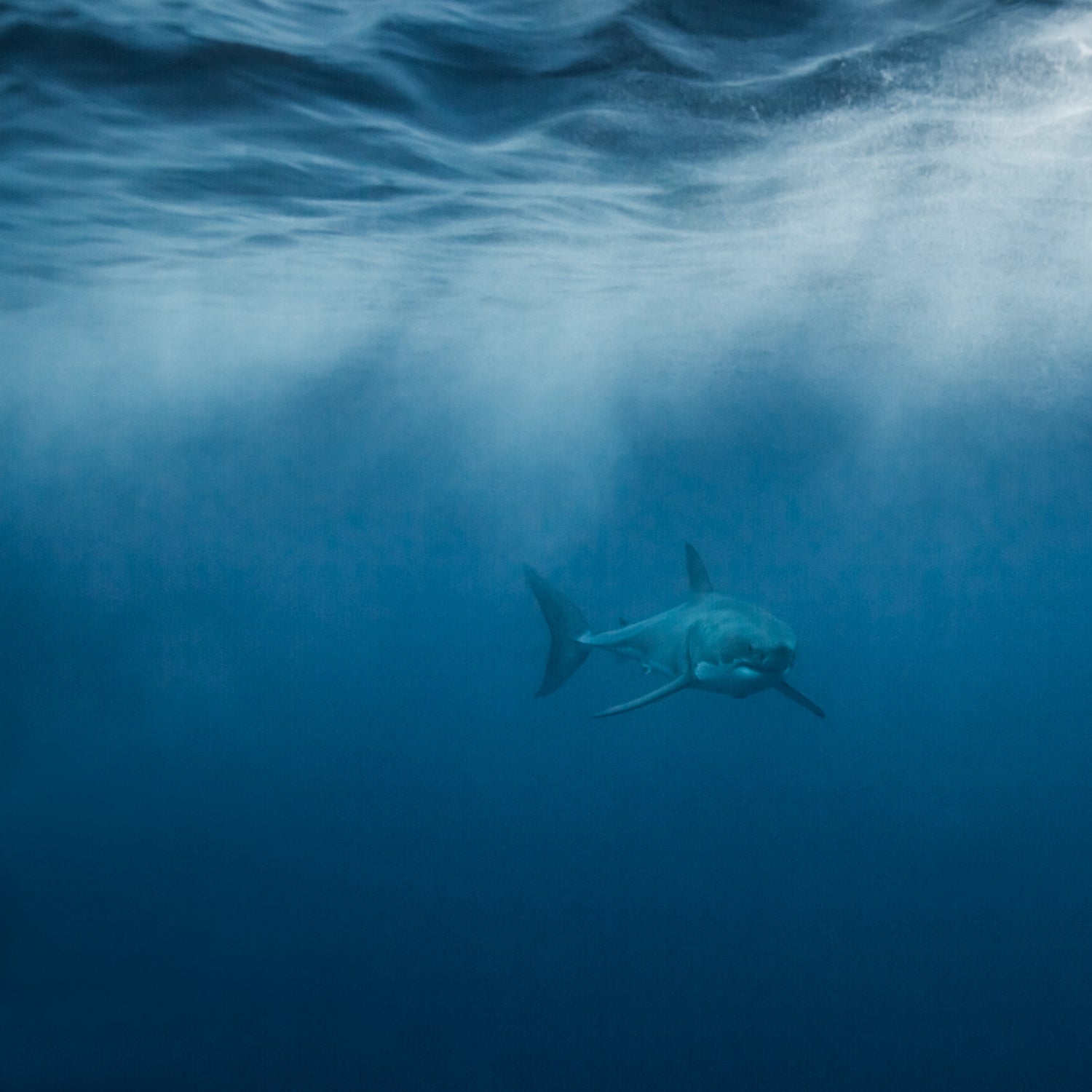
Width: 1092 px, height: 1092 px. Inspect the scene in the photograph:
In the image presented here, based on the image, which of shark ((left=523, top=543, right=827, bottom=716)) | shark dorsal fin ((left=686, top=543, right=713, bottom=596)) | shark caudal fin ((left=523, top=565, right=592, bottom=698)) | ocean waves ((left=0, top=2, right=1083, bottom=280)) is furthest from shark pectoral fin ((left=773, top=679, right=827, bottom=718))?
ocean waves ((left=0, top=2, right=1083, bottom=280))

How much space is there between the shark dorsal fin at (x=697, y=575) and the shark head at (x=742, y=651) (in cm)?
112

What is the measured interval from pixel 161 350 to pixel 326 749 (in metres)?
19.3

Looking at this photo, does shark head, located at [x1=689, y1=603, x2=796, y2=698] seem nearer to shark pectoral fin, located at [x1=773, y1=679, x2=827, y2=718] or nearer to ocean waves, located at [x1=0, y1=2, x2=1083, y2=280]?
shark pectoral fin, located at [x1=773, y1=679, x2=827, y2=718]

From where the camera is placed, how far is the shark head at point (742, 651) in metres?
7.06

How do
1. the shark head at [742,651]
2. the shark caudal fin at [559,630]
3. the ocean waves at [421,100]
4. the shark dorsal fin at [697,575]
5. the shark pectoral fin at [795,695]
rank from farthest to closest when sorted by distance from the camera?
the shark caudal fin at [559,630] < the shark dorsal fin at [697,575] < the ocean waves at [421,100] < the shark pectoral fin at [795,695] < the shark head at [742,651]

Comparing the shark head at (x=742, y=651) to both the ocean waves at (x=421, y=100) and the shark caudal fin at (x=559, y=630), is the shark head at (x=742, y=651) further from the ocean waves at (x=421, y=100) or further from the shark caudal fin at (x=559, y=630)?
the ocean waves at (x=421, y=100)

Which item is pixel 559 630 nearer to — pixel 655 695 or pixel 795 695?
pixel 655 695

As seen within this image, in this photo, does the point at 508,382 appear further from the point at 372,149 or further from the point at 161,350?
the point at 372,149

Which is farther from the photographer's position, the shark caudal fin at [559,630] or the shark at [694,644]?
the shark caudal fin at [559,630]

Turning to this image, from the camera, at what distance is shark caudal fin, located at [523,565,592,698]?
9.96 meters

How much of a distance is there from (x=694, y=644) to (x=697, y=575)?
135 centimetres

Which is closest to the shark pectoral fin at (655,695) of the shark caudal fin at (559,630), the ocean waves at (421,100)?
the shark caudal fin at (559,630)

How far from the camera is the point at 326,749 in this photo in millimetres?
21781

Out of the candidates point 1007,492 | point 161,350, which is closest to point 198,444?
point 161,350
